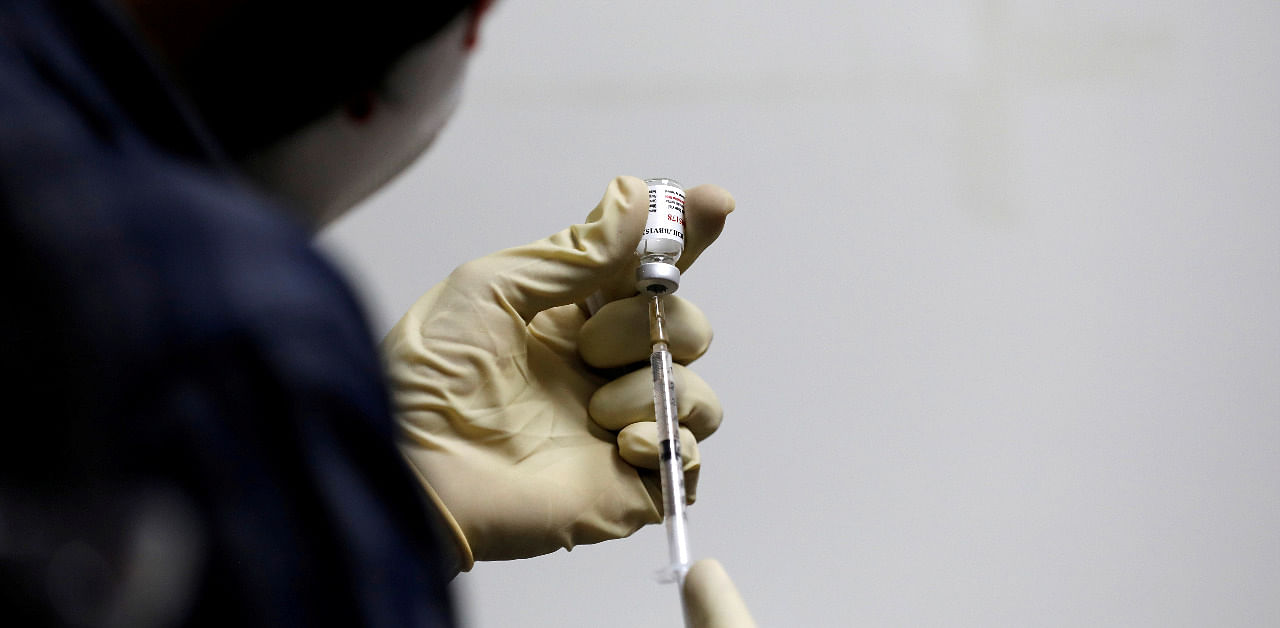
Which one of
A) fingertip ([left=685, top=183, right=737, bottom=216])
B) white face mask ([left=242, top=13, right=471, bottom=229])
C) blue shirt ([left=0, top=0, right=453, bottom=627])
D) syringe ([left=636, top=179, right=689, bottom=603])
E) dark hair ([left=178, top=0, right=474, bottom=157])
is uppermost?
dark hair ([left=178, top=0, right=474, bottom=157])

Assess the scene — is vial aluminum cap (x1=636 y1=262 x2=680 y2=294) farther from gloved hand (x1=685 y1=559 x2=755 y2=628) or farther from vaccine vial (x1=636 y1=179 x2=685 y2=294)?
gloved hand (x1=685 y1=559 x2=755 y2=628)

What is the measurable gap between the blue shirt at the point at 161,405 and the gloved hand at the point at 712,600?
0.48m

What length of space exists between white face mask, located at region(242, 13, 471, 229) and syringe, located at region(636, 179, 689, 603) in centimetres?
57

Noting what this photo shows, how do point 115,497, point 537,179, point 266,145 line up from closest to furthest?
point 115,497 < point 266,145 < point 537,179

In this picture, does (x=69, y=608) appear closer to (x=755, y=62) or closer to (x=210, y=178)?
(x=210, y=178)

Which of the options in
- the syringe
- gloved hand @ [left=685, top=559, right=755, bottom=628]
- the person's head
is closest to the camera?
the person's head

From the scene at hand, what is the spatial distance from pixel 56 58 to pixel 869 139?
145 cm

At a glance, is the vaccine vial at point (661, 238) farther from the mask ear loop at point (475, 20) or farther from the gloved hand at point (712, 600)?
the mask ear loop at point (475, 20)

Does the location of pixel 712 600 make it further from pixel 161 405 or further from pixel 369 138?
pixel 161 405

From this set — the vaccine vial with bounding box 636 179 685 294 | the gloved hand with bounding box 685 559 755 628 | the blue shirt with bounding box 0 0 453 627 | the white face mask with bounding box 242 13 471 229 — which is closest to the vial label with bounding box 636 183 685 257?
the vaccine vial with bounding box 636 179 685 294

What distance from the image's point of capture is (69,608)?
280mm

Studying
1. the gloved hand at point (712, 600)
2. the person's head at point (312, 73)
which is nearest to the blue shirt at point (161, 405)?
the person's head at point (312, 73)

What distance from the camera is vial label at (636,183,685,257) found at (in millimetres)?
1101

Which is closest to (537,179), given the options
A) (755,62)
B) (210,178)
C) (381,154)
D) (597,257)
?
(755,62)
